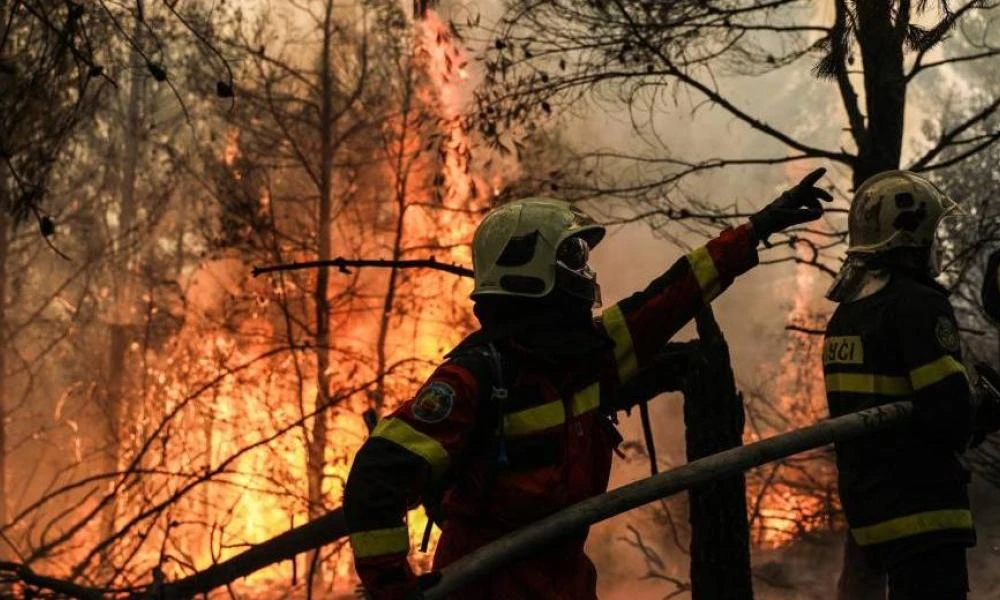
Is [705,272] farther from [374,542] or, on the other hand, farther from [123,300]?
[123,300]

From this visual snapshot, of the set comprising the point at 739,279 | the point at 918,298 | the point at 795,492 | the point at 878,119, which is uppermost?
the point at 739,279

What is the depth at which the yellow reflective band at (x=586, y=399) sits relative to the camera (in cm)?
231

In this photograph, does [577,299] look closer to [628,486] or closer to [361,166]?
[628,486]

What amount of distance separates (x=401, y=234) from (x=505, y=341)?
1271cm

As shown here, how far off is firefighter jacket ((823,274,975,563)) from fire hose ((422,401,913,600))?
70cm

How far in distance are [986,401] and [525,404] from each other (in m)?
1.90

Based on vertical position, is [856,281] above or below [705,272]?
above

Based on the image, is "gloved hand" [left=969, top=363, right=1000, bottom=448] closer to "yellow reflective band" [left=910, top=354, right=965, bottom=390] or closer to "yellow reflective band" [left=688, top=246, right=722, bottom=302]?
"yellow reflective band" [left=910, top=354, right=965, bottom=390]

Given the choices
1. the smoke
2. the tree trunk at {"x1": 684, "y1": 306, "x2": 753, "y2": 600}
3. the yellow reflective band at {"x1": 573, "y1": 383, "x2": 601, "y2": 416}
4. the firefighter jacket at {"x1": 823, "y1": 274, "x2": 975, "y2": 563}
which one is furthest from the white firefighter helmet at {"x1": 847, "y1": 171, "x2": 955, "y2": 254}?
the smoke

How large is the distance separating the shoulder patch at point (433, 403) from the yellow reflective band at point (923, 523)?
1781 mm

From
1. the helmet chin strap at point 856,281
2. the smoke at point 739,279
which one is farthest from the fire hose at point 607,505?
the smoke at point 739,279

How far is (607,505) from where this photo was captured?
7.09 ft

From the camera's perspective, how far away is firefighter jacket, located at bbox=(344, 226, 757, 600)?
2.01 metres

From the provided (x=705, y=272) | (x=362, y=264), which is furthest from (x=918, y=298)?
(x=362, y=264)
